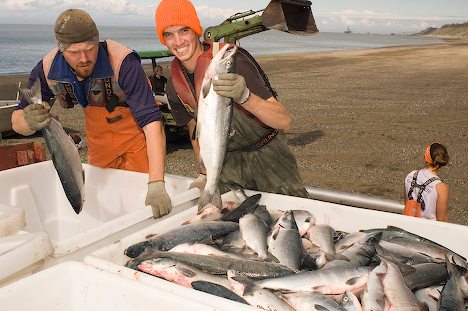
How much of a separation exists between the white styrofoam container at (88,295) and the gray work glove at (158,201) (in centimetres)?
104

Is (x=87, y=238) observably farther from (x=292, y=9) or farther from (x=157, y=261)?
(x=292, y=9)

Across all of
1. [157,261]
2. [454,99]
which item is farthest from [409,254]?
[454,99]

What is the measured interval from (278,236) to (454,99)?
19.5m

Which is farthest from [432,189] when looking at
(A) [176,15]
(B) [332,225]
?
(A) [176,15]

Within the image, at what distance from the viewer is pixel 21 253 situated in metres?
2.43

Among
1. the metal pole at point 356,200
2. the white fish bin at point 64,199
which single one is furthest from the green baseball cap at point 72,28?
the metal pole at point 356,200

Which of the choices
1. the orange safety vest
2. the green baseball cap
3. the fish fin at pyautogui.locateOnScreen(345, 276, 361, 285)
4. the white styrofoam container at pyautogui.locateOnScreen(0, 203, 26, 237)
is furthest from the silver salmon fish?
the fish fin at pyautogui.locateOnScreen(345, 276, 361, 285)

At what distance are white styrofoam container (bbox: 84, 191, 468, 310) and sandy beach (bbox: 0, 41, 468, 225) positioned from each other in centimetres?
482

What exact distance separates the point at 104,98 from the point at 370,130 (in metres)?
11.2

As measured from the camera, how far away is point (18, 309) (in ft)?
7.18

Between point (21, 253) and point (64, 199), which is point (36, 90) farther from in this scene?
point (21, 253)

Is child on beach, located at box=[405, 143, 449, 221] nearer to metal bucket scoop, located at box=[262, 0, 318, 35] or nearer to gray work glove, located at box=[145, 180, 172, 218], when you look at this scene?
metal bucket scoop, located at box=[262, 0, 318, 35]

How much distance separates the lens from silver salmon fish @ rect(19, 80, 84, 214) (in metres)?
3.84

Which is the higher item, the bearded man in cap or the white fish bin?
the bearded man in cap
